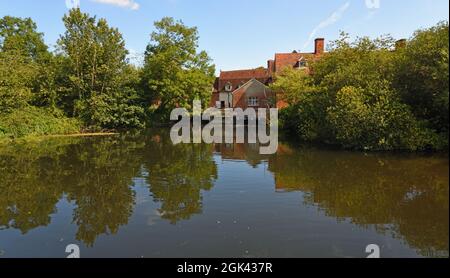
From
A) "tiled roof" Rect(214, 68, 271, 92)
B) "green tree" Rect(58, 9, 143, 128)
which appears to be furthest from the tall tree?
"tiled roof" Rect(214, 68, 271, 92)

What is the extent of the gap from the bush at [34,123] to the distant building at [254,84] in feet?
67.2

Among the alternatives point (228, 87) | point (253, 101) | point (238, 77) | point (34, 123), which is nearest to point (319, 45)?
point (253, 101)

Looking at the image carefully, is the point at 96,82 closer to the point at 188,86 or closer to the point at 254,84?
the point at 188,86

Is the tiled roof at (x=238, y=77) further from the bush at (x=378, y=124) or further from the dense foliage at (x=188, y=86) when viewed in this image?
the bush at (x=378, y=124)

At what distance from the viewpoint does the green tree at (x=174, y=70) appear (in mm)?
38594

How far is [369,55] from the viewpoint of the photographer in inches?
802

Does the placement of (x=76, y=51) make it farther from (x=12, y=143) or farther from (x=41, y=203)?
(x=41, y=203)

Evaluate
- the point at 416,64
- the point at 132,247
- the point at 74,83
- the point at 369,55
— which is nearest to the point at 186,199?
the point at 132,247

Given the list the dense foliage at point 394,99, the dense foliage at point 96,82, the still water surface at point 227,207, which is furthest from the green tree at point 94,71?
the dense foliage at point 394,99

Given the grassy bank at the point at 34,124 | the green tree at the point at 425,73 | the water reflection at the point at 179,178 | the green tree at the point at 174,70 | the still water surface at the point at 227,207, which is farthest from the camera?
the green tree at the point at 174,70

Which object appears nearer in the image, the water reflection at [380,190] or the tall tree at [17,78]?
the water reflection at [380,190]

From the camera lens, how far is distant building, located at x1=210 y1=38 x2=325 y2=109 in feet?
143

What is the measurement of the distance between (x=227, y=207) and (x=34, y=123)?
23.8 meters

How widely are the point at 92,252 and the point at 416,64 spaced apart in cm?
1597
